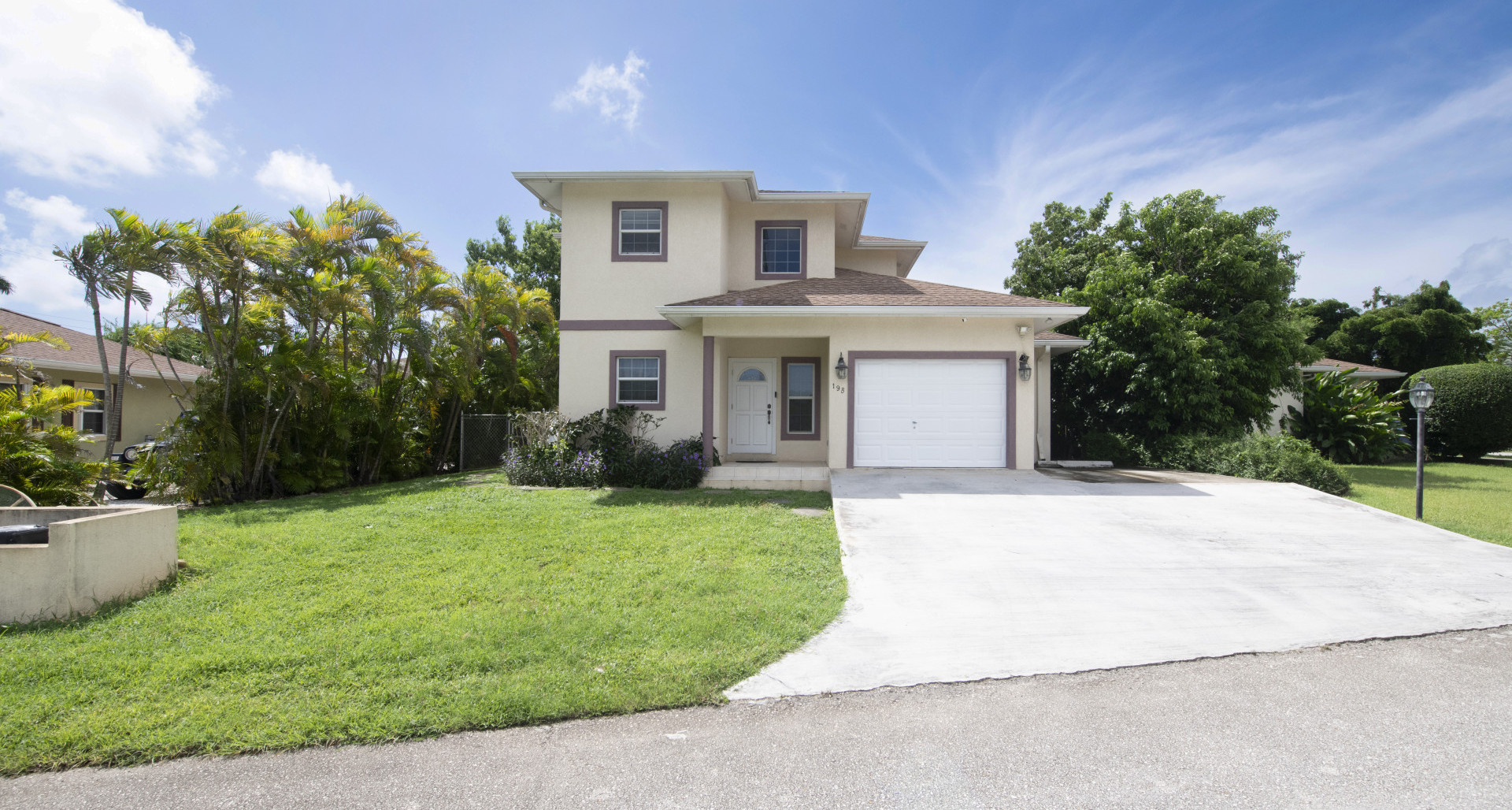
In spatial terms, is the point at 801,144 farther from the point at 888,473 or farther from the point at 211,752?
the point at 211,752

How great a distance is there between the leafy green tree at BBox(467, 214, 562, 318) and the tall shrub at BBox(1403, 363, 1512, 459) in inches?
1178

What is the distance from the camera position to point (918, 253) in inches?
657

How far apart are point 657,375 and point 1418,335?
31.0 metres

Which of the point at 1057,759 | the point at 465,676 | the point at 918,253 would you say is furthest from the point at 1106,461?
the point at 465,676

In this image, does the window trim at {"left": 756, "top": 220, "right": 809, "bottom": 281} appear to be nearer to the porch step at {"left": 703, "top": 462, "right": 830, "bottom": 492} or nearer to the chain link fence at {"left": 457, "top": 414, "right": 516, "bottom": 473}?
the porch step at {"left": 703, "top": 462, "right": 830, "bottom": 492}

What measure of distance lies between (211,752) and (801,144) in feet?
53.2

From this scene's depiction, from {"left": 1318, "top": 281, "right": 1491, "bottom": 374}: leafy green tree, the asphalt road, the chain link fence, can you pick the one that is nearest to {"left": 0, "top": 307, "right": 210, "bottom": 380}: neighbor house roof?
the chain link fence

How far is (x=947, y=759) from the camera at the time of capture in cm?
312

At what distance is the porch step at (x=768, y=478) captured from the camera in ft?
36.4

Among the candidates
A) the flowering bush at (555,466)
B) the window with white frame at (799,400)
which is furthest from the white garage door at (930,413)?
the flowering bush at (555,466)

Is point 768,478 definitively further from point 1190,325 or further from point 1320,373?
point 1320,373

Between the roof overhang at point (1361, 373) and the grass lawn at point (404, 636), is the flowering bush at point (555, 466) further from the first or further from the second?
the roof overhang at point (1361, 373)

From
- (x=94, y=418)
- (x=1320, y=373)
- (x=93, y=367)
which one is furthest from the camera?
(x=1320, y=373)

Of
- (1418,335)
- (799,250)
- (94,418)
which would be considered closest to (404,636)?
(799,250)
